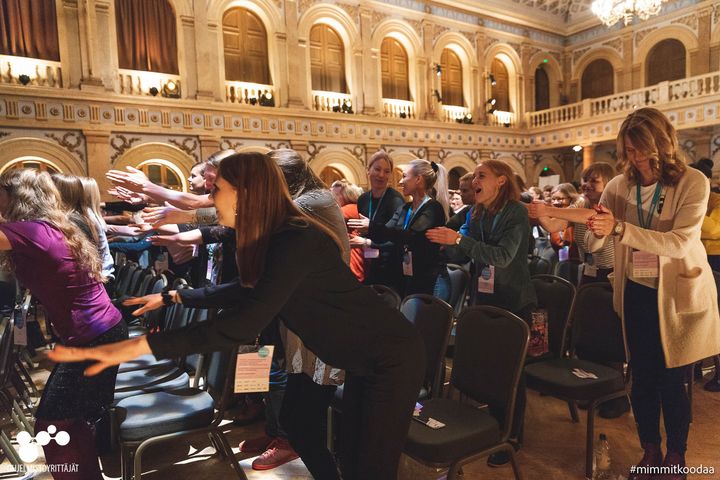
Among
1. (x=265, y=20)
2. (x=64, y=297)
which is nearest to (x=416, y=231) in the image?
(x=64, y=297)

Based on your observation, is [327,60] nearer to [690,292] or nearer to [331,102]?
[331,102]

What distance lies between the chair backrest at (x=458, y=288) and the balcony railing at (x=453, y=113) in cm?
1035

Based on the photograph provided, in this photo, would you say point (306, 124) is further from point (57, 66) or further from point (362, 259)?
point (362, 259)

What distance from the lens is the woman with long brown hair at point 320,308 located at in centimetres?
127

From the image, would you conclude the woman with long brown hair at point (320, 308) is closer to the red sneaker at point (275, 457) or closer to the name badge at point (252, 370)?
the name badge at point (252, 370)

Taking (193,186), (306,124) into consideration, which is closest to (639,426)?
(193,186)

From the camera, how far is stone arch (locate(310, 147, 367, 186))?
11.2 m

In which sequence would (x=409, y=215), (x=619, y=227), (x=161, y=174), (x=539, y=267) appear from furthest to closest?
(x=161, y=174) → (x=539, y=267) → (x=409, y=215) → (x=619, y=227)

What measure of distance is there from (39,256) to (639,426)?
8.14ft

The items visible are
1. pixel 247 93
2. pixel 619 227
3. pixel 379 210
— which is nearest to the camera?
pixel 619 227

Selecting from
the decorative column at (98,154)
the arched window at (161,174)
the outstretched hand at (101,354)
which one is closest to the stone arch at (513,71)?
the arched window at (161,174)

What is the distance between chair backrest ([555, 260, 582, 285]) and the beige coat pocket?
1.84m

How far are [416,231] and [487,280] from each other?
59cm

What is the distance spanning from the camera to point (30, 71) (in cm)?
842
